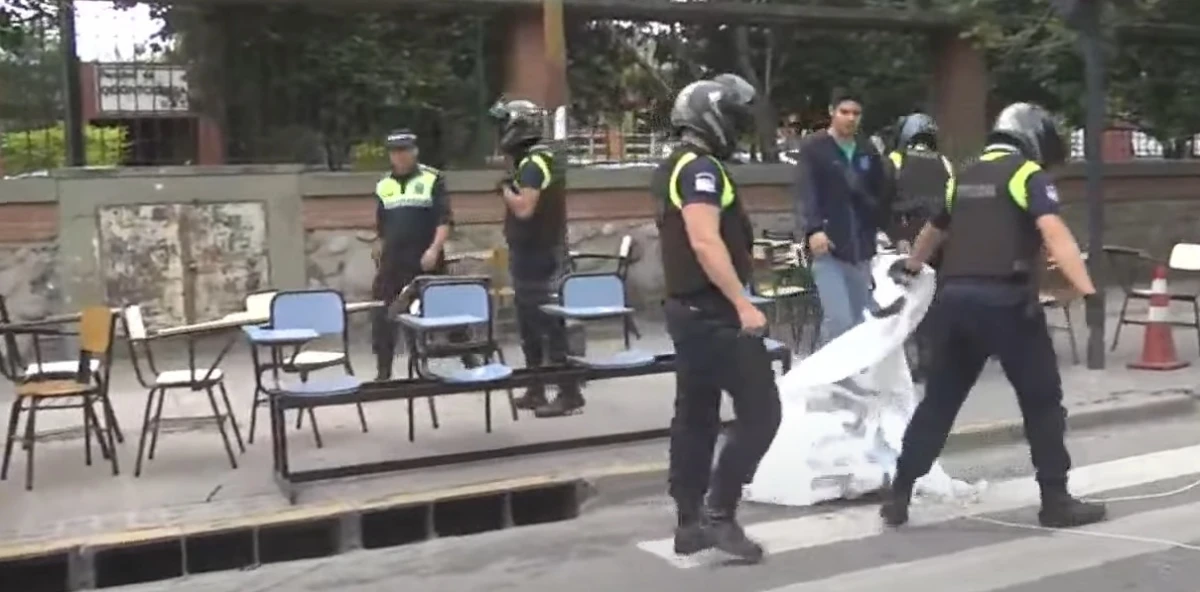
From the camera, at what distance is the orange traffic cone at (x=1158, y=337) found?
1036 centimetres

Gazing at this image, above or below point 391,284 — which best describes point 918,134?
above

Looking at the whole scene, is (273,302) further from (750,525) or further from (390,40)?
(390,40)

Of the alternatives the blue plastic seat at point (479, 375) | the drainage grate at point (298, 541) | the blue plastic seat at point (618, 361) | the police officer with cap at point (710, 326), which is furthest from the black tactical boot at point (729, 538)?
the blue plastic seat at point (618, 361)

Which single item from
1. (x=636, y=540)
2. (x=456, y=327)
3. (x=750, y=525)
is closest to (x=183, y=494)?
(x=456, y=327)

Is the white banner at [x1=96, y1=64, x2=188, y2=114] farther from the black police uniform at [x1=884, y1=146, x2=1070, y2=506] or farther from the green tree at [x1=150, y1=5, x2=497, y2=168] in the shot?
the black police uniform at [x1=884, y1=146, x2=1070, y2=506]

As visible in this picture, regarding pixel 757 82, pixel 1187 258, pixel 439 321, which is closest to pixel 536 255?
pixel 439 321

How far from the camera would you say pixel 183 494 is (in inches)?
278

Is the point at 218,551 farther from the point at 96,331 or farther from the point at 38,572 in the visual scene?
the point at 96,331

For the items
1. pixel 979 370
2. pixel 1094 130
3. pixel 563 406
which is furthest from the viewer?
pixel 1094 130

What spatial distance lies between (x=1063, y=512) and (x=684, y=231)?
213 centimetres

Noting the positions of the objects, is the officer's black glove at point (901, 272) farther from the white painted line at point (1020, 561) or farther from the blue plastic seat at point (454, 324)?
the blue plastic seat at point (454, 324)

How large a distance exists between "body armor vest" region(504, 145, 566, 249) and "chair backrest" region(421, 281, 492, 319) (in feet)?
2.60

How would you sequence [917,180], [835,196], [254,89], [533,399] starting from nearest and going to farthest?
[835,196] → [533,399] → [917,180] → [254,89]

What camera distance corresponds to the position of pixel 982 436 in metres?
8.37
